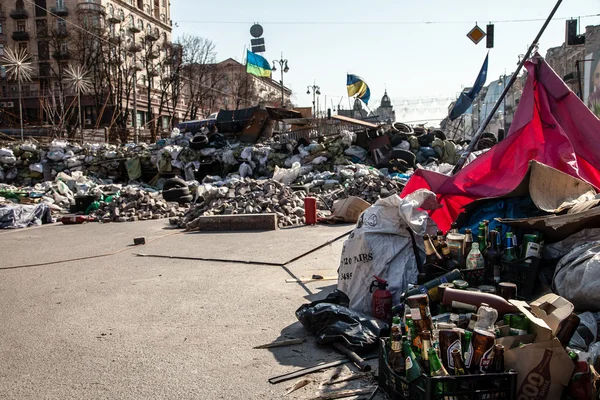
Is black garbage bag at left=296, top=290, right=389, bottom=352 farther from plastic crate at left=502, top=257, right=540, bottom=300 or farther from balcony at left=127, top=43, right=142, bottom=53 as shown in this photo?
balcony at left=127, top=43, right=142, bottom=53

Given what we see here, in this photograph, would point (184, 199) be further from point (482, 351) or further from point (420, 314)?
point (482, 351)

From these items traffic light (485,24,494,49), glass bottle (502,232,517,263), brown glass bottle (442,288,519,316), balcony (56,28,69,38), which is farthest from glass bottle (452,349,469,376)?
balcony (56,28,69,38)

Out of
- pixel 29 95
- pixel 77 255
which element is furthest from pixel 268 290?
pixel 29 95

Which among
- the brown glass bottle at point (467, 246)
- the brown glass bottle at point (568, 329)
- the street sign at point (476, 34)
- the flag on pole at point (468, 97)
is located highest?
the street sign at point (476, 34)

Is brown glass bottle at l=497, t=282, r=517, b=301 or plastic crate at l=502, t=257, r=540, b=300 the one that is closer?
brown glass bottle at l=497, t=282, r=517, b=301

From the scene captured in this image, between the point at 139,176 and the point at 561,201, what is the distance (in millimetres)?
19525

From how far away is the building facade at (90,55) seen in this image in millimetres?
49688

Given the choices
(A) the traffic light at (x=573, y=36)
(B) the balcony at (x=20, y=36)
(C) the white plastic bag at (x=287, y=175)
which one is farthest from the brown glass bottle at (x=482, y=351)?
(B) the balcony at (x=20, y=36)

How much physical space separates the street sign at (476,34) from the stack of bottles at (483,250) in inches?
421

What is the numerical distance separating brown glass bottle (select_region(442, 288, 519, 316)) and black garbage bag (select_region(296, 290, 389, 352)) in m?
0.72

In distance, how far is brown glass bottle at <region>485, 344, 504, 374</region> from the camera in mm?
2498

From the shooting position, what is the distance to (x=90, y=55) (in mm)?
49000

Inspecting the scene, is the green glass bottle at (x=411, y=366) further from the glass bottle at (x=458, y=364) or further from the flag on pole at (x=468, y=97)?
the flag on pole at (x=468, y=97)

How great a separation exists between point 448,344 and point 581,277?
1.31 metres
